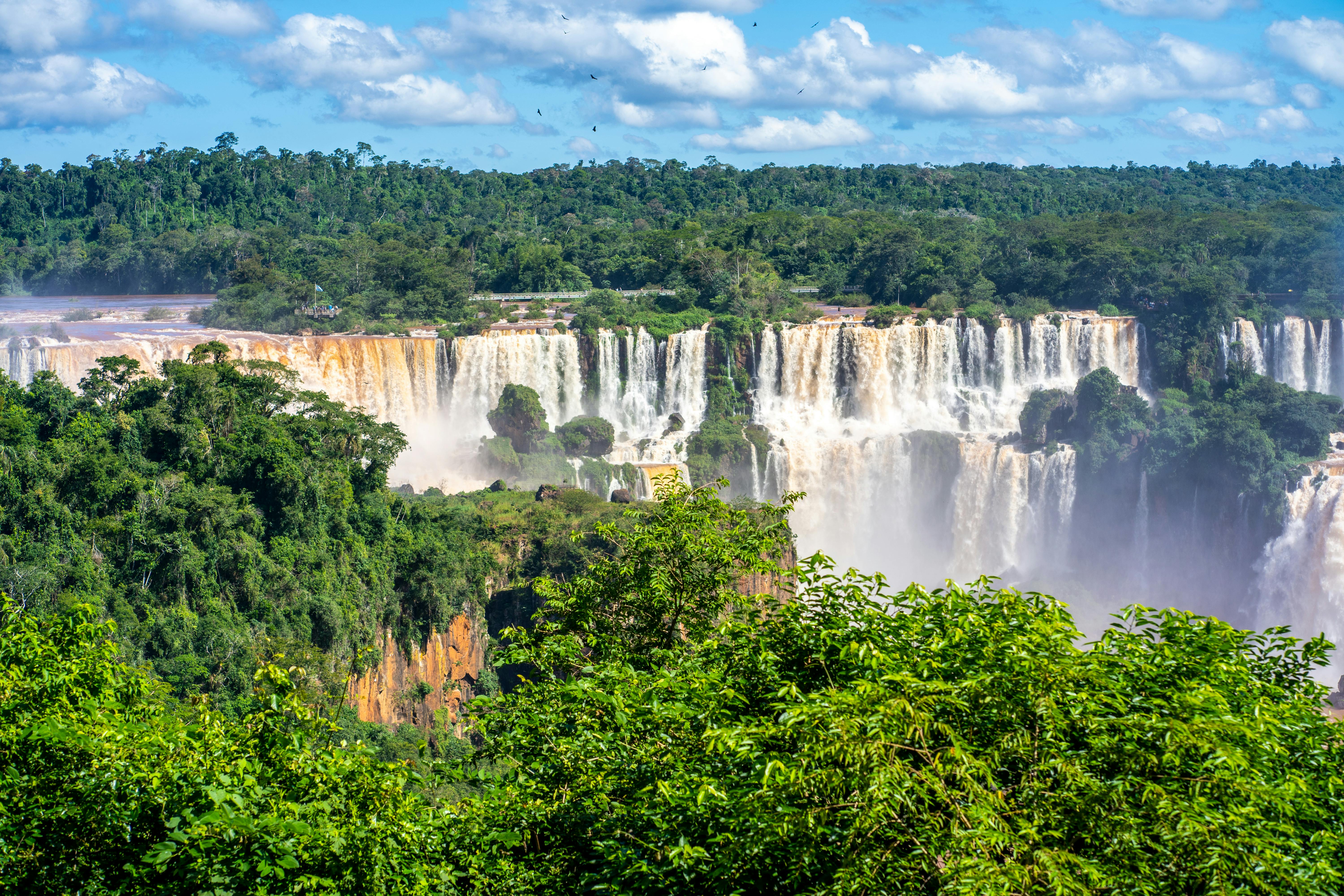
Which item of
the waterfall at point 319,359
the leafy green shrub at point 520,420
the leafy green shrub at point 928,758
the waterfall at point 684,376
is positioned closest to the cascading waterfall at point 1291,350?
the waterfall at point 684,376

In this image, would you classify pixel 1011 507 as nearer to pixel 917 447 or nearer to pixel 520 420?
pixel 917 447

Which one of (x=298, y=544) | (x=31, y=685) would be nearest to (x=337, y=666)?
(x=298, y=544)

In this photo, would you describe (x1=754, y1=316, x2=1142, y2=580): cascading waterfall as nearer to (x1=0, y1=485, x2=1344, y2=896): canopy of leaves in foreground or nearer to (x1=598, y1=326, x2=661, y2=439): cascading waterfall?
(x1=598, y1=326, x2=661, y2=439): cascading waterfall

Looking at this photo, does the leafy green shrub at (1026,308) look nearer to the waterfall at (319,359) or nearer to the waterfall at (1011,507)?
the waterfall at (1011,507)

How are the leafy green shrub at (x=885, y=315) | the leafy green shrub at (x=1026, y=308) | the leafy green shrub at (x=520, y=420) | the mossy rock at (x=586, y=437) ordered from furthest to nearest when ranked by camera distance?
the leafy green shrub at (x=1026, y=308)
the leafy green shrub at (x=885, y=315)
the mossy rock at (x=586, y=437)
the leafy green shrub at (x=520, y=420)

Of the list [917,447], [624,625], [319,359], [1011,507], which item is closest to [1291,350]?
[1011,507]

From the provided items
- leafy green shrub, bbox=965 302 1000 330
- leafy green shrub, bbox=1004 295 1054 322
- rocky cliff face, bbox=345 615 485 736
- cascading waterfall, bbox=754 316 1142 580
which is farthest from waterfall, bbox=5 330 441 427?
leafy green shrub, bbox=1004 295 1054 322

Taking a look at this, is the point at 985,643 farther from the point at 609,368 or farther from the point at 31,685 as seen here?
the point at 609,368
